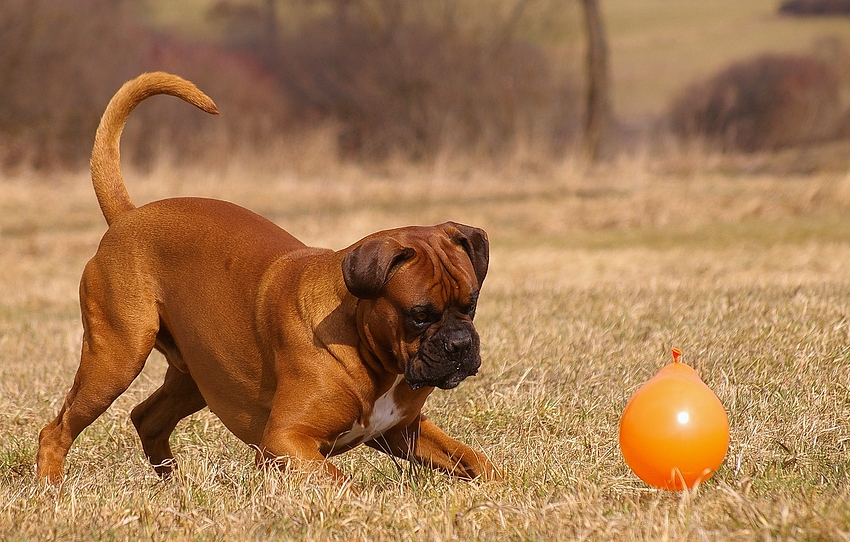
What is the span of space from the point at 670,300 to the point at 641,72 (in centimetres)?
3930

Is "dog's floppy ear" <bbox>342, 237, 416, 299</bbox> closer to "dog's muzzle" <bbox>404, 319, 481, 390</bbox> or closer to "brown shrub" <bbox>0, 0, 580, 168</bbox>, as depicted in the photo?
"dog's muzzle" <bbox>404, 319, 481, 390</bbox>

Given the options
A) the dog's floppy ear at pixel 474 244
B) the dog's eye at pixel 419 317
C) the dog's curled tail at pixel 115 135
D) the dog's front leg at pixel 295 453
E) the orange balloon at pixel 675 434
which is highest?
the dog's curled tail at pixel 115 135

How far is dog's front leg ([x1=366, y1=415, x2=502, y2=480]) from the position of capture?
4.34 m

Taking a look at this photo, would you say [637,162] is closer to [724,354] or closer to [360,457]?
[724,354]

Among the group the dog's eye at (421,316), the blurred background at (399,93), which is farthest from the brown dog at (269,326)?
the blurred background at (399,93)

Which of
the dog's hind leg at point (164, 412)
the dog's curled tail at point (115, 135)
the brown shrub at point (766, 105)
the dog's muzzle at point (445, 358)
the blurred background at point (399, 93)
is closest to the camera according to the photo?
the dog's muzzle at point (445, 358)

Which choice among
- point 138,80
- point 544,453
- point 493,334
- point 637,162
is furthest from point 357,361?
point 637,162

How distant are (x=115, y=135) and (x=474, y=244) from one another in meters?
2.06

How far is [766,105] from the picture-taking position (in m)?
26.2

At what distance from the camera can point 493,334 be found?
6996 mm

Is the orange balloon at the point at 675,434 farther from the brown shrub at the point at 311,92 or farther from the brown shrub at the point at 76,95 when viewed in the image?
the brown shrub at the point at 76,95

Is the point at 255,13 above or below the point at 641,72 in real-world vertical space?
above

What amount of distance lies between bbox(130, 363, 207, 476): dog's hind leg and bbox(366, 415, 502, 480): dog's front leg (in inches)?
47.7

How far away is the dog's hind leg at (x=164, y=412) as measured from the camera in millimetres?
5156
